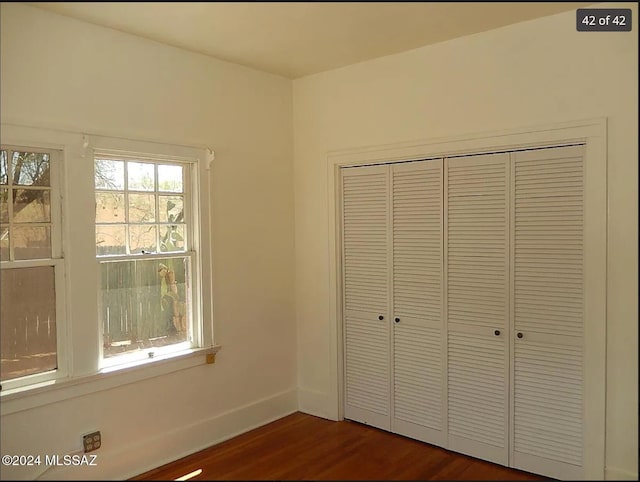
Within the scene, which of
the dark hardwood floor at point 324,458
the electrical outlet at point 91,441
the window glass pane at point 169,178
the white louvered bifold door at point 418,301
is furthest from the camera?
the white louvered bifold door at point 418,301

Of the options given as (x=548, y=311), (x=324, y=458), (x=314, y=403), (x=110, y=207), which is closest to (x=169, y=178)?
(x=110, y=207)

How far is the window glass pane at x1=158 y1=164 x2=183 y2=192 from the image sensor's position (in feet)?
11.2

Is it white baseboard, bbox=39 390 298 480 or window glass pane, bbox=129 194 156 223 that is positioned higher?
window glass pane, bbox=129 194 156 223

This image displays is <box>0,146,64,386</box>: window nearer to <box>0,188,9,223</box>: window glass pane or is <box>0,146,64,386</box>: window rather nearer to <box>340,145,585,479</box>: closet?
<box>0,188,9,223</box>: window glass pane

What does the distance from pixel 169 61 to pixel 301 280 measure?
190cm

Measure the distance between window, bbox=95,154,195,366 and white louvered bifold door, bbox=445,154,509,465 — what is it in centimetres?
176

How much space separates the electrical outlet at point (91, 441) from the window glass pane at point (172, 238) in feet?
3.81

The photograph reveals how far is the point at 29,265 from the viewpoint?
9.22ft

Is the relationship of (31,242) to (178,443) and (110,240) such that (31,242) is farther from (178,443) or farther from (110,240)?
(178,443)

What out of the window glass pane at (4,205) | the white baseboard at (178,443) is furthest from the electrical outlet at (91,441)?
the window glass pane at (4,205)

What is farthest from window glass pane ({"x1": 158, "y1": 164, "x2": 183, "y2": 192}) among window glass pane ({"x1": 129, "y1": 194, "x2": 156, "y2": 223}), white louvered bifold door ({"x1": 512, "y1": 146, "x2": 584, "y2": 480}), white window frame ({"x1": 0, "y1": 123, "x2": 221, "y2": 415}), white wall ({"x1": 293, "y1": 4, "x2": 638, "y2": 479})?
white louvered bifold door ({"x1": 512, "y1": 146, "x2": 584, "y2": 480})

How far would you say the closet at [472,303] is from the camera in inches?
118

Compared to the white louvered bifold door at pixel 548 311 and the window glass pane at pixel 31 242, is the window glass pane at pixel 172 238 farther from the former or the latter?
the white louvered bifold door at pixel 548 311

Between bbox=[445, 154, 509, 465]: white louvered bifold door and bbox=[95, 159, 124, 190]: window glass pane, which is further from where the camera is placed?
bbox=[445, 154, 509, 465]: white louvered bifold door
